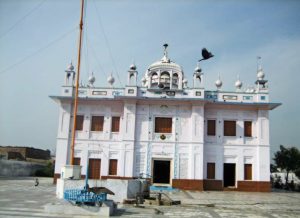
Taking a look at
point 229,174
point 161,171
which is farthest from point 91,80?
point 229,174

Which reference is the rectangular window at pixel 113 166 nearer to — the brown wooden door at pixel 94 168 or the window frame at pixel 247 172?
the brown wooden door at pixel 94 168

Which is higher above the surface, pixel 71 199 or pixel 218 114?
pixel 218 114

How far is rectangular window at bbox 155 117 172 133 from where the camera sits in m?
26.3

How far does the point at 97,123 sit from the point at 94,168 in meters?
3.69

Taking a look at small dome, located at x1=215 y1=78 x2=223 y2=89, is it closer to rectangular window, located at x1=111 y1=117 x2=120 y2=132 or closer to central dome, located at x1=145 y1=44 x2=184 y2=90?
central dome, located at x1=145 y1=44 x2=184 y2=90

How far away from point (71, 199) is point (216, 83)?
1930cm

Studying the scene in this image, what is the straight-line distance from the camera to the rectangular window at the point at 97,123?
26.9 metres

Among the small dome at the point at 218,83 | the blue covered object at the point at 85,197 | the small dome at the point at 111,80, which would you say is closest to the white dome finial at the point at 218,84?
the small dome at the point at 218,83

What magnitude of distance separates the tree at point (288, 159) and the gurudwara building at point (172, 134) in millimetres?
14375

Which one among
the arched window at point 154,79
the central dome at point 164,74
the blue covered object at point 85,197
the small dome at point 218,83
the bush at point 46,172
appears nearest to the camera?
the blue covered object at point 85,197

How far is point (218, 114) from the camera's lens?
87.7ft

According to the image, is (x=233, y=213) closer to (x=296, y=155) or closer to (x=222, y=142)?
(x=222, y=142)

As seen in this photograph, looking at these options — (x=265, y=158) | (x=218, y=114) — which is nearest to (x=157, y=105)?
(x=218, y=114)

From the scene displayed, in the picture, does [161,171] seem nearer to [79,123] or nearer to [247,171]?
[247,171]
